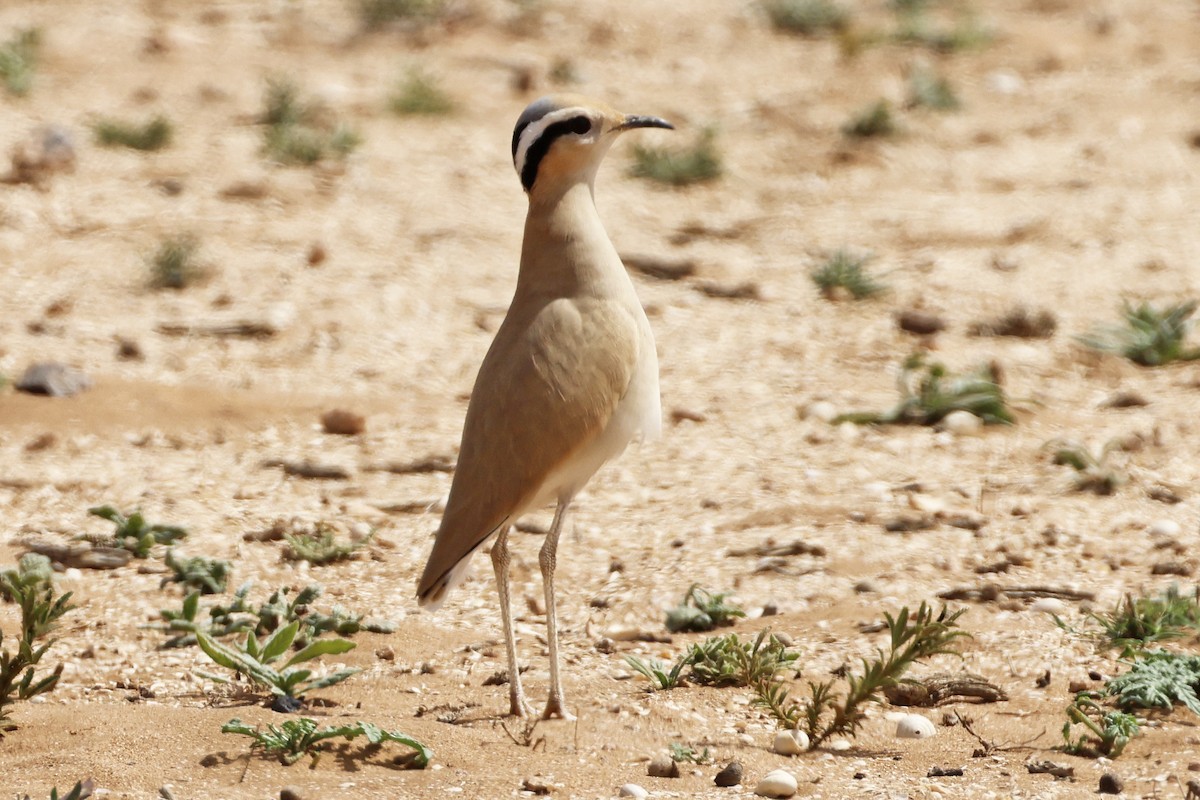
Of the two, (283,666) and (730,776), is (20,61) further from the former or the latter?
(730,776)

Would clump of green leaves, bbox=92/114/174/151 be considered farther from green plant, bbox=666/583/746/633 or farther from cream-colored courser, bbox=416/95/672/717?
green plant, bbox=666/583/746/633

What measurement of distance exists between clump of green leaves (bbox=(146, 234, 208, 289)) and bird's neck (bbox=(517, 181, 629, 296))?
12.7 feet

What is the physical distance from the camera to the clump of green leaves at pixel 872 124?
33.8 ft

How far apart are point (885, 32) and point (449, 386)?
6438mm

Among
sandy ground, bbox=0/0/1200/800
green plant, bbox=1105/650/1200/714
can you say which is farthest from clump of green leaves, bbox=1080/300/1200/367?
green plant, bbox=1105/650/1200/714

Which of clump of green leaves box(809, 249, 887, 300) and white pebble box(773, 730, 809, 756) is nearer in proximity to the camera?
white pebble box(773, 730, 809, 756)

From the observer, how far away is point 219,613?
15.5ft

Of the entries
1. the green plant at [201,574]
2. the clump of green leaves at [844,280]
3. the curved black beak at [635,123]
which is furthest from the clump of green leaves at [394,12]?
the curved black beak at [635,123]

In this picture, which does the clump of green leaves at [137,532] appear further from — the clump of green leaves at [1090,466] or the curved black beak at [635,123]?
the clump of green leaves at [1090,466]

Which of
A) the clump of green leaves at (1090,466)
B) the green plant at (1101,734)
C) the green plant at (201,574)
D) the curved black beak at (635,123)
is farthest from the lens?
the clump of green leaves at (1090,466)

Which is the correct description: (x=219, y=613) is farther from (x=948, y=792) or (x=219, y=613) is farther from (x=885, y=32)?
(x=885, y=32)

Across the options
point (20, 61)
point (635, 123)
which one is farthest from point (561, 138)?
point (20, 61)

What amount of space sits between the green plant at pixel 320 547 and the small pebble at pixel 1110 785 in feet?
8.55

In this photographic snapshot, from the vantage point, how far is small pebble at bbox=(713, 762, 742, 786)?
374 centimetres
